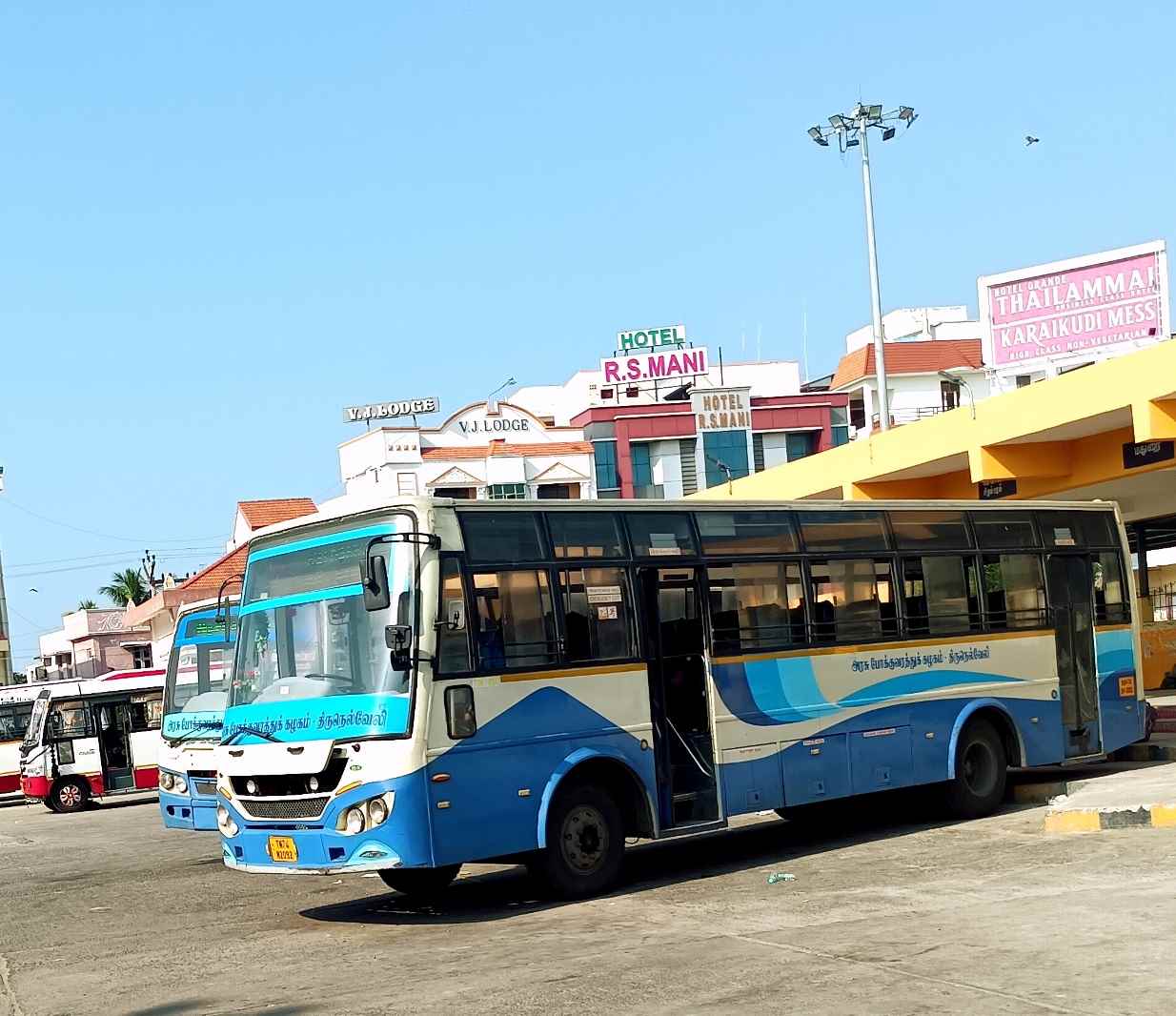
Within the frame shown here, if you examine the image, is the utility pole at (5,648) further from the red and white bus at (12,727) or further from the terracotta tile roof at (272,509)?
the red and white bus at (12,727)

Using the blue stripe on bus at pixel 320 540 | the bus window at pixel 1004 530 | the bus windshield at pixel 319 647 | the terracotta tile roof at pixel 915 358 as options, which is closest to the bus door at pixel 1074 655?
the bus window at pixel 1004 530

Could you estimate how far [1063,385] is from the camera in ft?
72.3

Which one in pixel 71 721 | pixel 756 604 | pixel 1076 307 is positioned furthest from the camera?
pixel 71 721

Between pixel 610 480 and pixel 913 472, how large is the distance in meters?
40.5

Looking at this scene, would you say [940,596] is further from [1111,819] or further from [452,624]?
[452,624]

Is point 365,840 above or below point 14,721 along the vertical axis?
below

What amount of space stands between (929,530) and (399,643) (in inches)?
244

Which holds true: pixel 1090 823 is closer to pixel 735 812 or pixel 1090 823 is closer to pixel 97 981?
pixel 735 812

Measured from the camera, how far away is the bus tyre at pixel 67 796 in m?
31.1

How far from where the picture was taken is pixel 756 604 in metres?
13.4

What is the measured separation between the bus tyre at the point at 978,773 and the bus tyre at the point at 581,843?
14.1 ft

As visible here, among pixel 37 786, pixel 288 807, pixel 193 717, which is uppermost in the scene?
pixel 193 717

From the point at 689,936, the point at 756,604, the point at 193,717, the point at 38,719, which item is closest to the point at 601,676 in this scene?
the point at 756,604

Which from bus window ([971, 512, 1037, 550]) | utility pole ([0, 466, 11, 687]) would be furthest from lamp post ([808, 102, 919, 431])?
utility pole ([0, 466, 11, 687])
